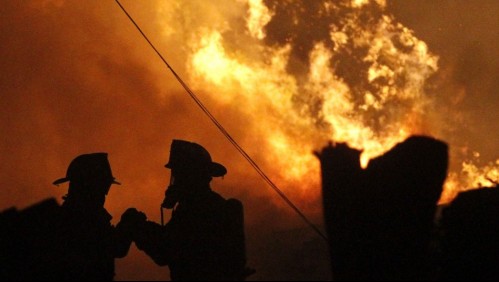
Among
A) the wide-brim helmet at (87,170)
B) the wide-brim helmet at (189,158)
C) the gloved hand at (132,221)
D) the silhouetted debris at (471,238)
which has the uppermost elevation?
the wide-brim helmet at (87,170)

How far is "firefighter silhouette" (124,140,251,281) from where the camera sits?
5.72m

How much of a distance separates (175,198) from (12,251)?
2456mm

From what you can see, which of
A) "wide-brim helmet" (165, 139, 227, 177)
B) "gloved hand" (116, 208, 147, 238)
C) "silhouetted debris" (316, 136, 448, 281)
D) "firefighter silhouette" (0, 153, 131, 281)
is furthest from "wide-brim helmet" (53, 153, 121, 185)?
"silhouetted debris" (316, 136, 448, 281)

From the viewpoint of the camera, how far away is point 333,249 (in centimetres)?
438

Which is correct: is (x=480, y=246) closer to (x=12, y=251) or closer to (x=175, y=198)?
(x=175, y=198)

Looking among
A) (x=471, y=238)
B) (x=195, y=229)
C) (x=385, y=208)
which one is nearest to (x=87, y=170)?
(x=195, y=229)

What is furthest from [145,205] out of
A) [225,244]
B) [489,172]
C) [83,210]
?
[225,244]

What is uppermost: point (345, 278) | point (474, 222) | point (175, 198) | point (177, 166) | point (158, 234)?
point (177, 166)

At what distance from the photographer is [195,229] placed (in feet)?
20.5

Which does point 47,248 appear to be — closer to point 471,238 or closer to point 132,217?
point 132,217

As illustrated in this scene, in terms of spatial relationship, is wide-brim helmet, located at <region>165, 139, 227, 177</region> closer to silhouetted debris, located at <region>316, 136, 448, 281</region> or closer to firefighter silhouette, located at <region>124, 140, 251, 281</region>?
firefighter silhouette, located at <region>124, 140, 251, 281</region>

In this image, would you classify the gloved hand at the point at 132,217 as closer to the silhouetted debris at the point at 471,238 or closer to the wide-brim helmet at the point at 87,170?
the wide-brim helmet at the point at 87,170

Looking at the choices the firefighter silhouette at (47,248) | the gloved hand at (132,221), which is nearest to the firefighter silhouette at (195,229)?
the gloved hand at (132,221)

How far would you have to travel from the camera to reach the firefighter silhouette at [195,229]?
5.72 meters
